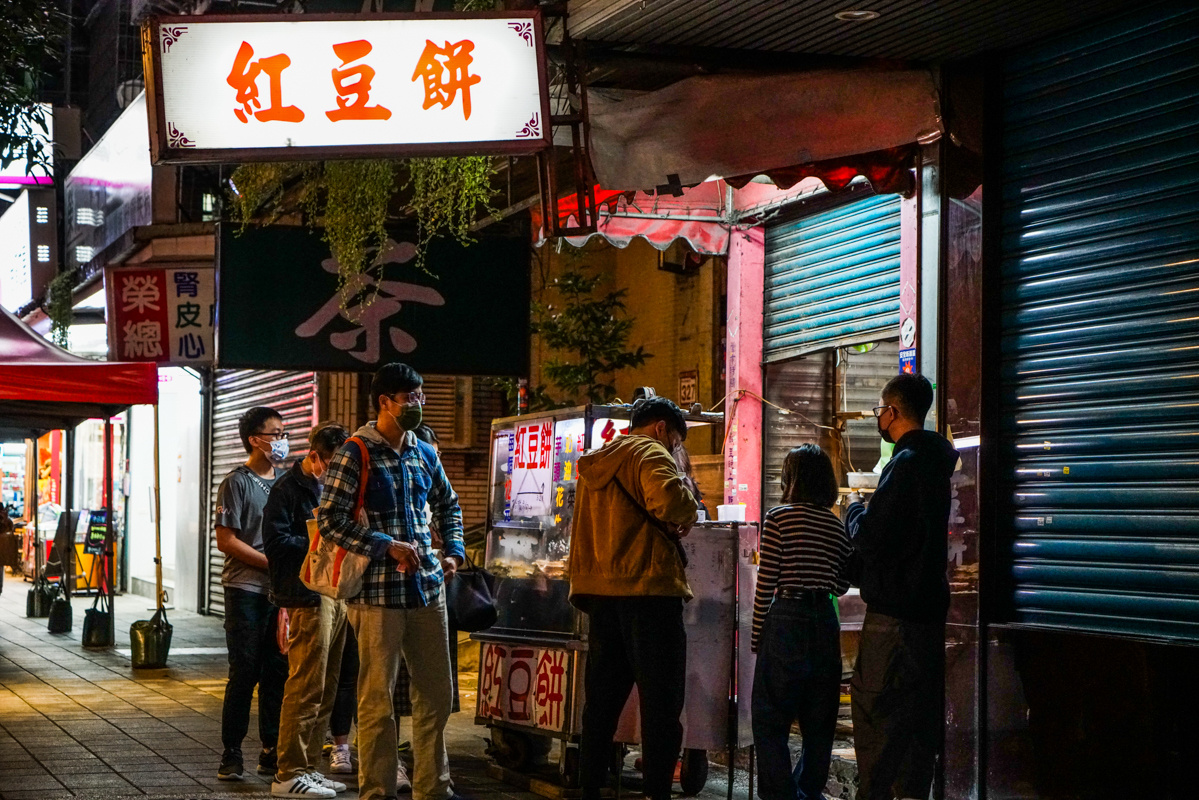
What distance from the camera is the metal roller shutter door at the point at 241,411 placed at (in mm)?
16000

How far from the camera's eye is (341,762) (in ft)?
26.8

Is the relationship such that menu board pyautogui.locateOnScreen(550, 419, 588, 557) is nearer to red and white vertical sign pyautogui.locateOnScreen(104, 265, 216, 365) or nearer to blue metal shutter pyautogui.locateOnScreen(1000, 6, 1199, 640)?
blue metal shutter pyautogui.locateOnScreen(1000, 6, 1199, 640)

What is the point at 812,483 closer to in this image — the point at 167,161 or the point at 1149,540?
the point at 1149,540

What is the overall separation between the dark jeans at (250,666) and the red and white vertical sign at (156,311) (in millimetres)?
6518

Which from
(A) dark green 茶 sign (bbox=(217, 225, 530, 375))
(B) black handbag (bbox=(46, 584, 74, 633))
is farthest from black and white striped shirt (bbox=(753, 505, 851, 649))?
(B) black handbag (bbox=(46, 584, 74, 633))

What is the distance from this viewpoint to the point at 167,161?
634 centimetres

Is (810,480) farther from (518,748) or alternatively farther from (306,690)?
(306,690)

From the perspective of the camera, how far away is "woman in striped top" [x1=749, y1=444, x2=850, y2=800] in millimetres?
6324

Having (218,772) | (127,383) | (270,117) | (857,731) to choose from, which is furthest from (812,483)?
(127,383)

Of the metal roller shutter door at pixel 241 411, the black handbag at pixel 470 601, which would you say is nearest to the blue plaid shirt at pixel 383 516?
the black handbag at pixel 470 601

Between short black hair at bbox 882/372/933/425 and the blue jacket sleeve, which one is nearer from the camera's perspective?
short black hair at bbox 882/372/933/425

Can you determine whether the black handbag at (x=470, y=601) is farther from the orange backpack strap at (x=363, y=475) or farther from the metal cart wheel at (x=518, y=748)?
the metal cart wheel at (x=518, y=748)

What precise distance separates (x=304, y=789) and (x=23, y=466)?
101 feet

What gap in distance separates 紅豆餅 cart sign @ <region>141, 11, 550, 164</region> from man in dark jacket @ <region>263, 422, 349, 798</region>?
6.51ft
